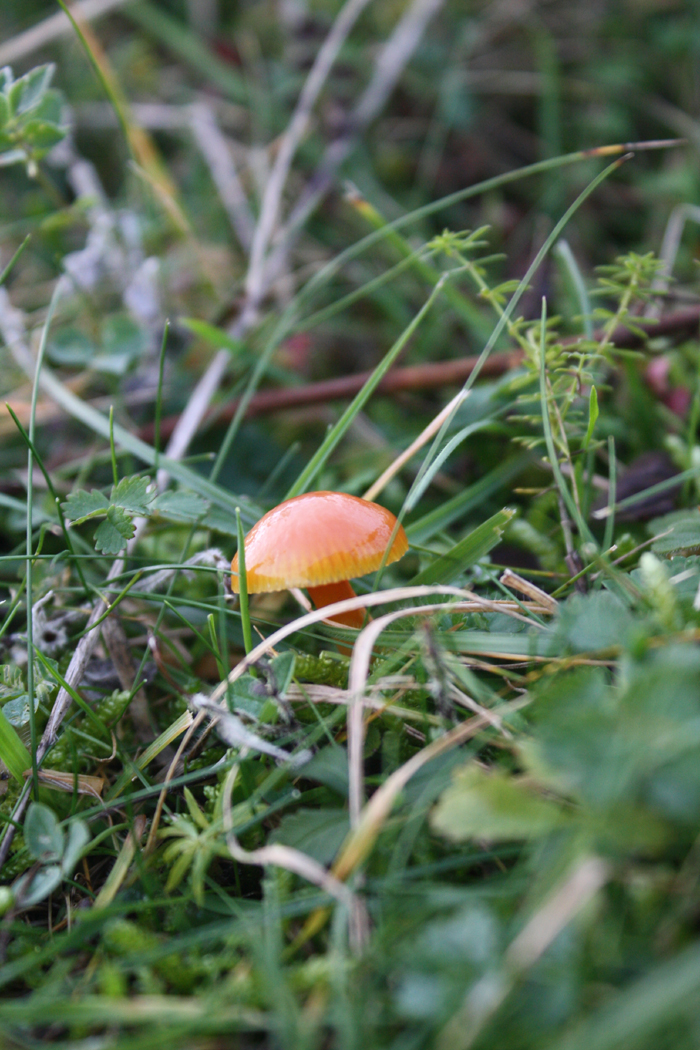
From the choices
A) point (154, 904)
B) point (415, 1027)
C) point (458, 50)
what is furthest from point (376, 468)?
point (458, 50)

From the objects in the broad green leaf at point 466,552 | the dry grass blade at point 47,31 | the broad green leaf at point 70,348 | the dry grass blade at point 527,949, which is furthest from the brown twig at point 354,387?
the dry grass blade at point 47,31

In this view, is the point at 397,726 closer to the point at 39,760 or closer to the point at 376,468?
the point at 39,760

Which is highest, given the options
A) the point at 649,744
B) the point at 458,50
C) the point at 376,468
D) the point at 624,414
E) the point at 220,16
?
the point at 220,16

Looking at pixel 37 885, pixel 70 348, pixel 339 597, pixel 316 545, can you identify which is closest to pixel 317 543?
pixel 316 545

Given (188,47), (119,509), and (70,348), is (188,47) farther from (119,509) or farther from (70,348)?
(119,509)

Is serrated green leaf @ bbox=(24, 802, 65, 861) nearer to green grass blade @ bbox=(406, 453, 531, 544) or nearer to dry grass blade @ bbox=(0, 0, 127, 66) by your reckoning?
green grass blade @ bbox=(406, 453, 531, 544)

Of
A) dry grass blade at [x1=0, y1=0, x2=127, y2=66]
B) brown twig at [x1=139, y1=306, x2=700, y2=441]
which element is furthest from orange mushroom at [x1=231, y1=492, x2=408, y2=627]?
dry grass blade at [x1=0, y1=0, x2=127, y2=66]

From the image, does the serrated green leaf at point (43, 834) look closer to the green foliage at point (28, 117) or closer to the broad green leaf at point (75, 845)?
the broad green leaf at point (75, 845)
